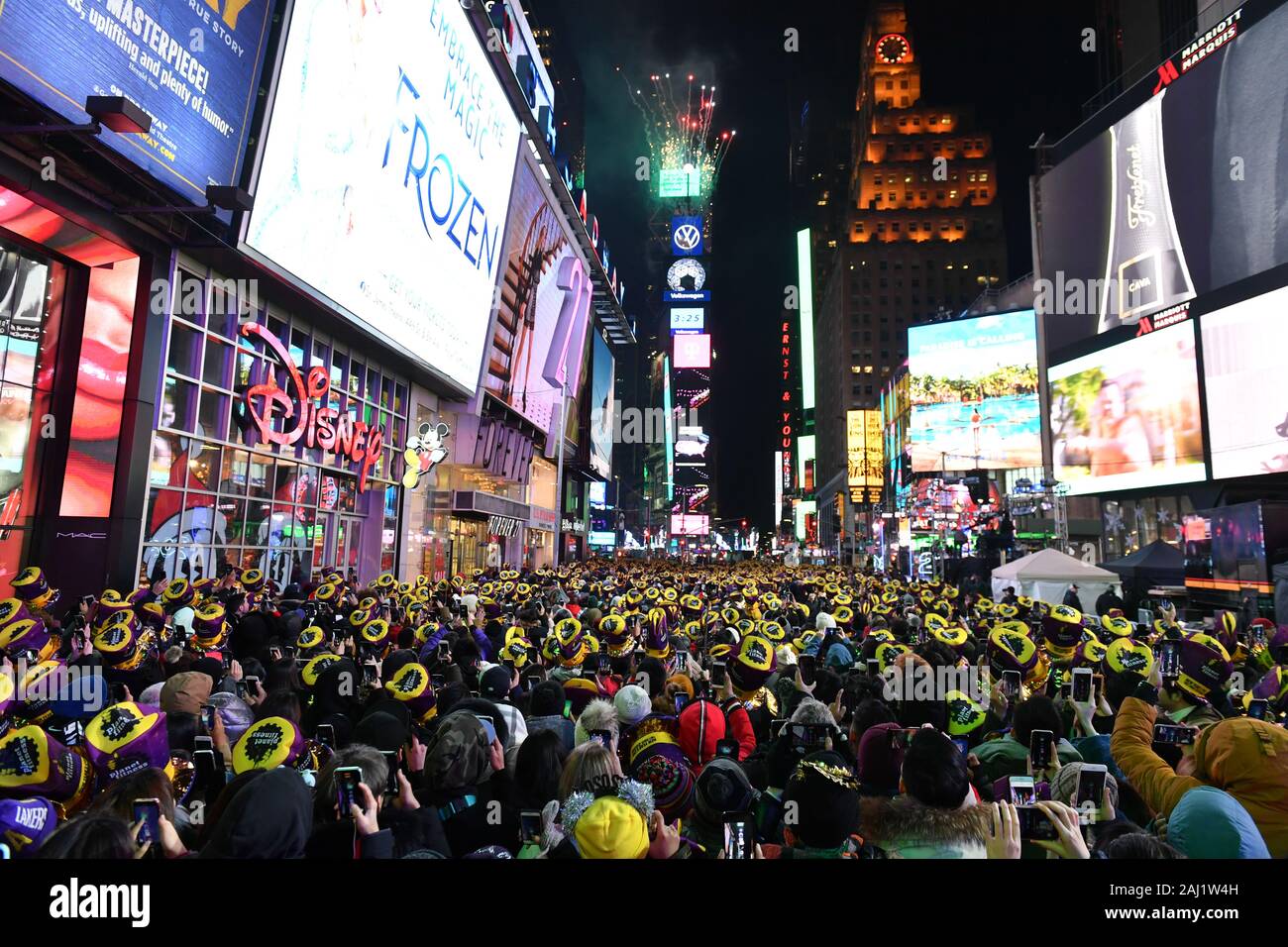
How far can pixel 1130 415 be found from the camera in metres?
40.3

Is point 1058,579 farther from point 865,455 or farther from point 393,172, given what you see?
point 865,455

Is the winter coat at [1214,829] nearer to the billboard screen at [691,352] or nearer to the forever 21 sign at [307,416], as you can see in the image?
the forever 21 sign at [307,416]

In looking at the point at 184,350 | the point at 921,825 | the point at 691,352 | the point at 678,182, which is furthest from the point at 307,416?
the point at 678,182

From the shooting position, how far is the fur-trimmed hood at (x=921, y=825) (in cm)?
329

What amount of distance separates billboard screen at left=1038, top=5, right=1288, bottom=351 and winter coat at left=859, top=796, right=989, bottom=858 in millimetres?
39427

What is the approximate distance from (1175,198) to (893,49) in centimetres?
12663

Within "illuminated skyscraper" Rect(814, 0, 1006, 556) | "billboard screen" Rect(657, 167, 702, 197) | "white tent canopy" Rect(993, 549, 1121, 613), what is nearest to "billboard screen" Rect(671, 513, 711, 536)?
"illuminated skyscraper" Rect(814, 0, 1006, 556)

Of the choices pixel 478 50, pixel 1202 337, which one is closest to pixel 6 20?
pixel 478 50

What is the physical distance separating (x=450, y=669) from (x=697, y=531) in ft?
484

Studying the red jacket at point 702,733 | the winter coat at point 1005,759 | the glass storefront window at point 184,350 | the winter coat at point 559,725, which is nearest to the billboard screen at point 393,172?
the glass storefront window at point 184,350

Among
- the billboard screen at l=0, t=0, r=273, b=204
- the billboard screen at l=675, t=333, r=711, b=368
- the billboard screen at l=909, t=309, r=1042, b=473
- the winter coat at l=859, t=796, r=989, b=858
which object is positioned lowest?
the winter coat at l=859, t=796, r=989, b=858

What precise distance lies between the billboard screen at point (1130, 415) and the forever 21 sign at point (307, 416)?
124 feet

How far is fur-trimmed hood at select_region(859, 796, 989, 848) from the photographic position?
3293 millimetres

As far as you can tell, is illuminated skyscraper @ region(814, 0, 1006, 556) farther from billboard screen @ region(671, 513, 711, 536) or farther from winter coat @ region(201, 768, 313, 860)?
winter coat @ region(201, 768, 313, 860)
